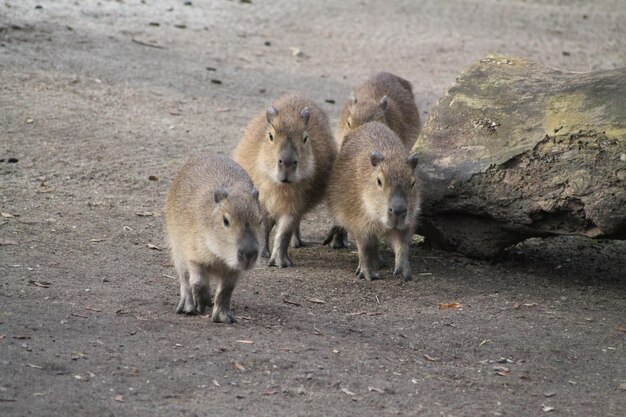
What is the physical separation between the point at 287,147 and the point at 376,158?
2.28 ft

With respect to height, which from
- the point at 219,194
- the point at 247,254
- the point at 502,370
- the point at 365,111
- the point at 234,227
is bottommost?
the point at 502,370

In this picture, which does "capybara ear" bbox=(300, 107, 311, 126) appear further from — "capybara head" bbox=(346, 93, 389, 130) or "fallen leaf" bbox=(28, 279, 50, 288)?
"fallen leaf" bbox=(28, 279, 50, 288)

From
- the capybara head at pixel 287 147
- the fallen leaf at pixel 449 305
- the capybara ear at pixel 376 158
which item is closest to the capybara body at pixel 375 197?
the capybara ear at pixel 376 158

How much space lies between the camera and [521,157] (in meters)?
7.32

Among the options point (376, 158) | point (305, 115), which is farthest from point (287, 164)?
point (376, 158)

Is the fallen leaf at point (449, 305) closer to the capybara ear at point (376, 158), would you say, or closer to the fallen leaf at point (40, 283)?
the capybara ear at point (376, 158)

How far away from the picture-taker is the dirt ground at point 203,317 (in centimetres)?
533

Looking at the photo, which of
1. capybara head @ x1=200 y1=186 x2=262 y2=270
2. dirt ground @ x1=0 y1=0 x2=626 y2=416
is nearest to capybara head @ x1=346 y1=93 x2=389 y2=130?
dirt ground @ x1=0 y1=0 x2=626 y2=416

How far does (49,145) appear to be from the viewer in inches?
370

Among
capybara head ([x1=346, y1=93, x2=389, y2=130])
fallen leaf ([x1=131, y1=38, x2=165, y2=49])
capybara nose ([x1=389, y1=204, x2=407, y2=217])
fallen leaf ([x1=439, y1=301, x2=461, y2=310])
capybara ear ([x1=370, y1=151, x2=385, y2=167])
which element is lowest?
fallen leaf ([x1=439, y1=301, x2=461, y2=310])

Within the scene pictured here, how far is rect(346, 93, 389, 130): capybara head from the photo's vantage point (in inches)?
360

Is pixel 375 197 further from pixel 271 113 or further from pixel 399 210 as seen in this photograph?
pixel 271 113

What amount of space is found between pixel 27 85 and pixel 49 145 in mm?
1687

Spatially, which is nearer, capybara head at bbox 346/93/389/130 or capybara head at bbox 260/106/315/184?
capybara head at bbox 260/106/315/184
